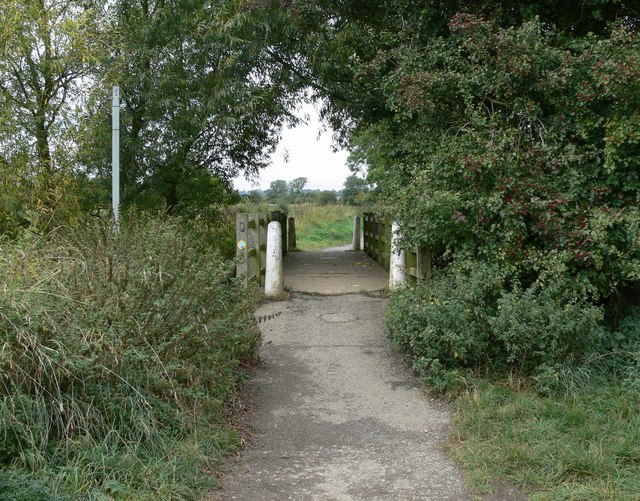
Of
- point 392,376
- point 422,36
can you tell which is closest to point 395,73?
point 422,36

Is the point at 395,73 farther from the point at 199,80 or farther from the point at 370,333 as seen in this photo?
the point at 199,80

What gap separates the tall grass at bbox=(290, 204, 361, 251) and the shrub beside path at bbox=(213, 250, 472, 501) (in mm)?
14553

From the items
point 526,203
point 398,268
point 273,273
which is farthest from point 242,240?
point 526,203

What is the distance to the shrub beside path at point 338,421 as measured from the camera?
4086 millimetres

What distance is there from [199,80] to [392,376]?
23.5 ft

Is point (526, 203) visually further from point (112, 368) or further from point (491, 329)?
point (112, 368)

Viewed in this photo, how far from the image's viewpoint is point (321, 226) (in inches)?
1174

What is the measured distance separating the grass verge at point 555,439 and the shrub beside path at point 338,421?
0.25 m

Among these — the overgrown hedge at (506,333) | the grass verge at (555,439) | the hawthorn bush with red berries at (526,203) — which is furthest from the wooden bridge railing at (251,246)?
the grass verge at (555,439)

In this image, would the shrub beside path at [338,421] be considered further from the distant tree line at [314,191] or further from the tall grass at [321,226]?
the distant tree line at [314,191]

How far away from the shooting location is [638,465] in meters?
4.05

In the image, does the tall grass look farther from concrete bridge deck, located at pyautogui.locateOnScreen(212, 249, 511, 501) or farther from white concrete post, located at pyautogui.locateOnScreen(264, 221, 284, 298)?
concrete bridge deck, located at pyautogui.locateOnScreen(212, 249, 511, 501)

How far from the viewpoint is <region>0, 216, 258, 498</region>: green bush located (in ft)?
12.4

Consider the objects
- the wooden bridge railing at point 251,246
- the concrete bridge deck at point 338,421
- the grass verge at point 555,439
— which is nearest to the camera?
the grass verge at point 555,439
